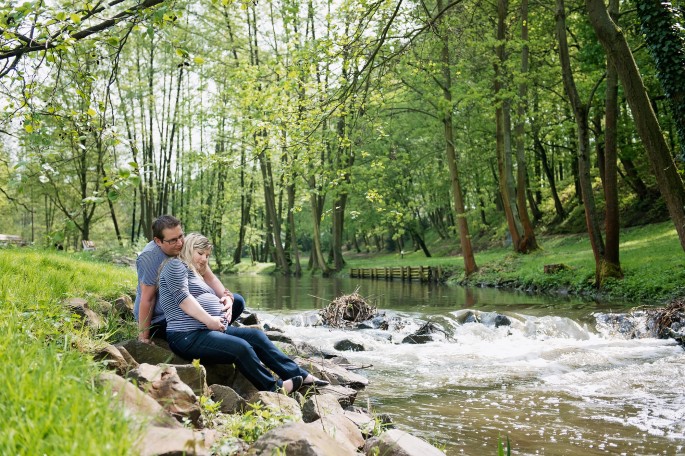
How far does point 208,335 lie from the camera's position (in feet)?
18.1

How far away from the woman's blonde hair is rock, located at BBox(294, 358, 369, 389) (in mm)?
1900

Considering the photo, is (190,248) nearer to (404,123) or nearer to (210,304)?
(210,304)

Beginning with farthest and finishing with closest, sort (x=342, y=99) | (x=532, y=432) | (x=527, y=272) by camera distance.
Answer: (x=527, y=272) < (x=342, y=99) < (x=532, y=432)

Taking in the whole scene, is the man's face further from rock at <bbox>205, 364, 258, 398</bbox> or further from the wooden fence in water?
the wooden fence in water

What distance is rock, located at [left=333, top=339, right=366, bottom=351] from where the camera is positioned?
1070cm

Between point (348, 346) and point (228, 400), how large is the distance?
20.3 feet

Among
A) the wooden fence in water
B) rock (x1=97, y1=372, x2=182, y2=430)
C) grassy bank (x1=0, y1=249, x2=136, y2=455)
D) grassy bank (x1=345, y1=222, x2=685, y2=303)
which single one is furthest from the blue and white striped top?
the wooden fence in water

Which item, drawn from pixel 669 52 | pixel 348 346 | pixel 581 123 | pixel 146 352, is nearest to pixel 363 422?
pixel 146 352

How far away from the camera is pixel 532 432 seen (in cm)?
565

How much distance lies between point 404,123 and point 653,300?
19.8m

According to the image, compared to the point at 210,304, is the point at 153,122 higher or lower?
higher

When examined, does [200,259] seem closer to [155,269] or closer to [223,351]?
[155,269]

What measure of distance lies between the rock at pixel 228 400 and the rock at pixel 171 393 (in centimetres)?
64

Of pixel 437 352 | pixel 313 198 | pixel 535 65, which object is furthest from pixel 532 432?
pixel 313 198
